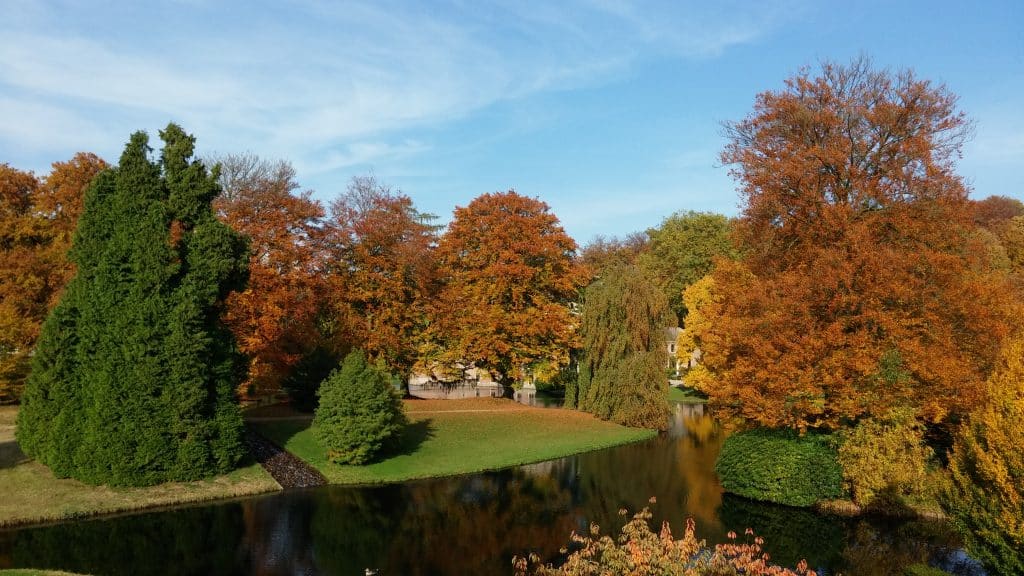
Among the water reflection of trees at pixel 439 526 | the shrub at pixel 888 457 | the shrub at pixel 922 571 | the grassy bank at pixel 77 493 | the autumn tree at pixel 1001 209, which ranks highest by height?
the autumn tree at pixel 1001 209

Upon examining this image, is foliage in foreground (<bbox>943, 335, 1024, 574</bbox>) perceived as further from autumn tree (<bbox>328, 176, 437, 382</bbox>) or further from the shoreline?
autumn tree (<bbox>328, 176, 437, 382</bbox>)

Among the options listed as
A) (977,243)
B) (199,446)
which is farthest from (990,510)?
(199,446)

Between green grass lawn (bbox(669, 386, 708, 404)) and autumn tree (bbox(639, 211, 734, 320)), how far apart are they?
31.9 ft

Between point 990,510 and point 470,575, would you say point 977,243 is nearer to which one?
point 990,510

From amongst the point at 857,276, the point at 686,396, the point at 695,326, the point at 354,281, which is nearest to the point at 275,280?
the point at 354,281

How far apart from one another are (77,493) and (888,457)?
23120mm

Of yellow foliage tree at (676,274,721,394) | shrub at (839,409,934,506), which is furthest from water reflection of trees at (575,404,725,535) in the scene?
yellow foliage tree at (676,274,721,394)

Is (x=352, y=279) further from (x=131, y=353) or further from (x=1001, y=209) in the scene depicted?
(x=1001, y=209)

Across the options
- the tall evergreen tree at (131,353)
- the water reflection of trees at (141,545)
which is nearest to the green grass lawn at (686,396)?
the tall evergreen tree at (131,353)

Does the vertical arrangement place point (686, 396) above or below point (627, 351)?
below

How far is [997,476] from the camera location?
35.6ft

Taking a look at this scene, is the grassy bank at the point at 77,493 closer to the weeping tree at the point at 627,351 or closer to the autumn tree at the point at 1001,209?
the weeping tree at the point at 627,351

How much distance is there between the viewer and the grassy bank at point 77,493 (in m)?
16.5

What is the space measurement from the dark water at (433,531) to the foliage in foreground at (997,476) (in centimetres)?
335
